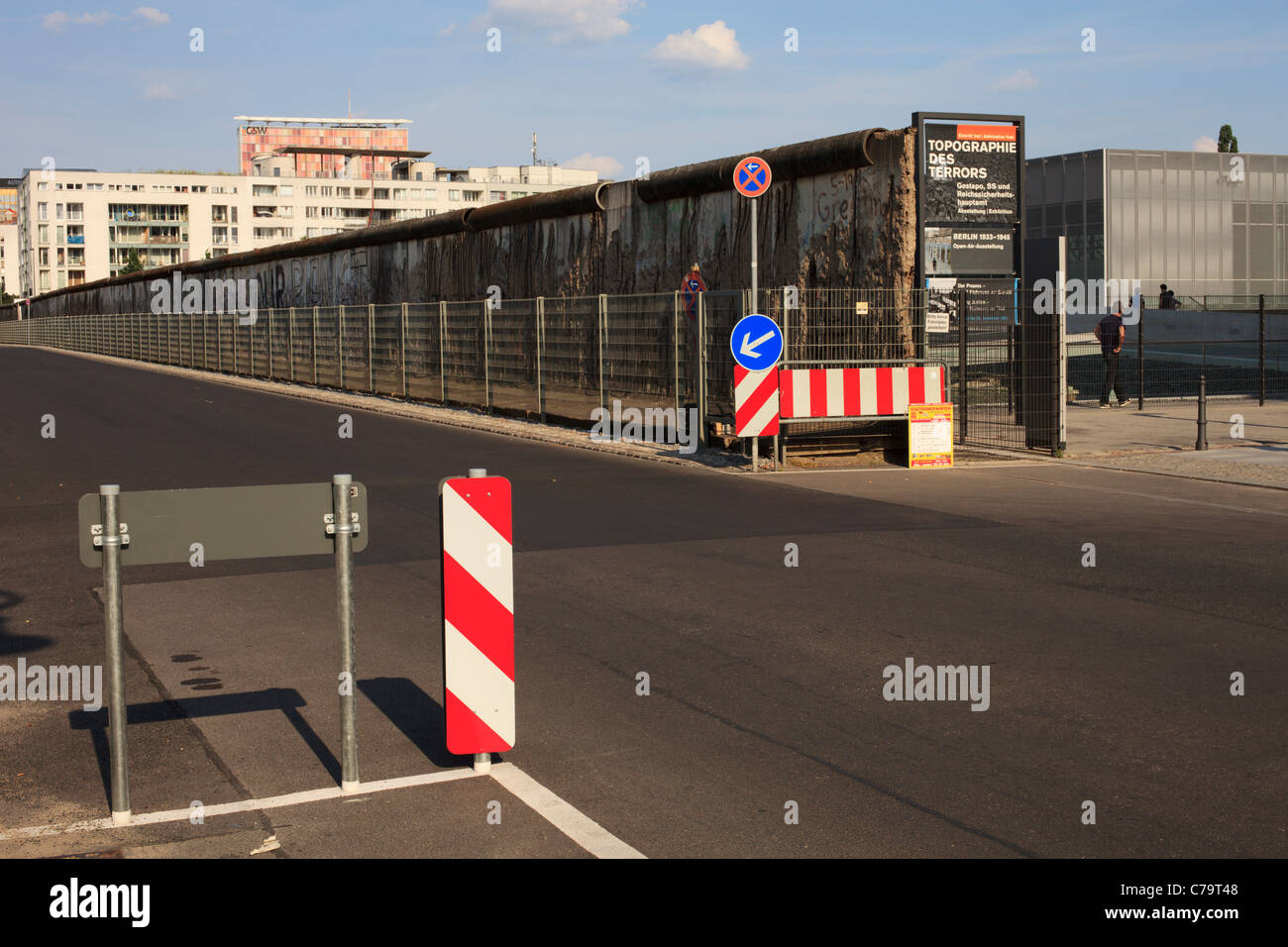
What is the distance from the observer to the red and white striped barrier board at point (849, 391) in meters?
16.1

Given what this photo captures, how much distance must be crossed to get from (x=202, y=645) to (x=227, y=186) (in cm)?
14985

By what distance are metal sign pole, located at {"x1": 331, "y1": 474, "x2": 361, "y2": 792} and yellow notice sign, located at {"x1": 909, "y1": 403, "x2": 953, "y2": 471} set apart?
11935 mm

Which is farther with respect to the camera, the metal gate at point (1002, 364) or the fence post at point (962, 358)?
the fence post at point (962, 358)

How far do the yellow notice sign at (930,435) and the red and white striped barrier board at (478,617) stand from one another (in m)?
11.6

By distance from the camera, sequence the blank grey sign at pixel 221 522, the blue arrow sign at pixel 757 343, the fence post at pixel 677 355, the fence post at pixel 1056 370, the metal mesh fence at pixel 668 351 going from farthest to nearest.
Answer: the fence post at pixel 677 355, the metal mesh fence at pixel 668 351, the fence post at pixel 1056 370, the blue arrow sign at pixel 757 343, the blank grey sign at pixel 221 522

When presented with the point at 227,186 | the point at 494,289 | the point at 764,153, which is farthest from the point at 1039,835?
the point at 227,186

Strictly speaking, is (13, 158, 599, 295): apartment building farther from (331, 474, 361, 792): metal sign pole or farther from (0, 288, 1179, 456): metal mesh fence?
(331, 474, 361, 792): metal sign pole

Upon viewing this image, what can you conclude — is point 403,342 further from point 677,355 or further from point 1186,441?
point 1186,441

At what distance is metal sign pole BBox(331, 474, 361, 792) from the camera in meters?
5.04

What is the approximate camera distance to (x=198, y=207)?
144m

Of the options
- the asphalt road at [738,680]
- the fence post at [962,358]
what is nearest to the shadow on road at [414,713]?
the asphalt road at [738,680]

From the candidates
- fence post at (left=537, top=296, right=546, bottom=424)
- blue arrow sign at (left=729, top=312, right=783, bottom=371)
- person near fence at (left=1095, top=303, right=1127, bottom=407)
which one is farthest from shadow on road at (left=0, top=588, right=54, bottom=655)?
person near fence at (left=1095, top=303, right=1127, bottom=407)

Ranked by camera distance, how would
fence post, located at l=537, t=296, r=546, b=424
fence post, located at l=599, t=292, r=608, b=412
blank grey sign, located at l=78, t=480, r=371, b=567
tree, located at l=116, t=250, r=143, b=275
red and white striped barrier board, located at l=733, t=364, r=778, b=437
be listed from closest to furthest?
1. blank grey sign, located at l=78, t=480, r=371, b=567
2. red and white striped barrier board, located at l=733, t=364, r=778, b=437
3. fence post, located at l=599, t=292, r=608, b=412
4. fence post, located at l=537, t=296, r=546, b=424
5. tree, located at l=116, t=250, r=143, b=275

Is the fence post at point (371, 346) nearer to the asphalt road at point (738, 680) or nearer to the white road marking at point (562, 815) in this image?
the asphalt road at point (738, 680)
